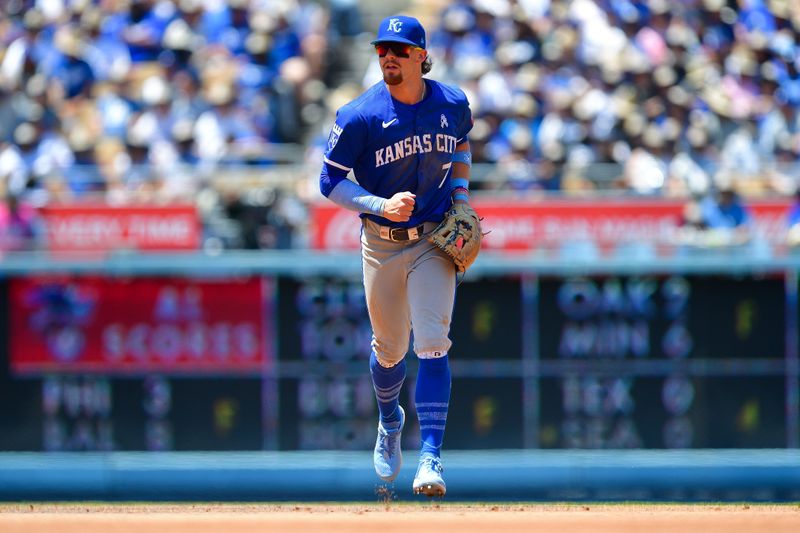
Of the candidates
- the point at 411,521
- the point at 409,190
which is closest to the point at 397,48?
the point at 409,190

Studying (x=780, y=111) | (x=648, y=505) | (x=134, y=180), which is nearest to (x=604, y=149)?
(x=780, y=111)

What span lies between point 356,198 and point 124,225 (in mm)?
6260

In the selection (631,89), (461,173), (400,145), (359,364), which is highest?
(631,89)

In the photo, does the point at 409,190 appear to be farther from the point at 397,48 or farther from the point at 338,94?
the point at 338,94

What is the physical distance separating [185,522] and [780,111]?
29.6ft

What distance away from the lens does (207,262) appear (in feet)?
31.1

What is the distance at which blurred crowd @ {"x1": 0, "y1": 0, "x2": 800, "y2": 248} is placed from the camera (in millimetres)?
12227

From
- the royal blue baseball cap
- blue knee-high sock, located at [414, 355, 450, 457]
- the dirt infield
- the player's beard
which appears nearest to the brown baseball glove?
blue knee-high sock, located at [414, 355, 450, 457]

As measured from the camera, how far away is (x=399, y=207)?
5840 mm

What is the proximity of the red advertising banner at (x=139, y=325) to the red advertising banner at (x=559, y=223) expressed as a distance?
1737 millimetres

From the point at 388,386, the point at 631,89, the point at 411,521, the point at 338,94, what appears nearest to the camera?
the point at 411,521

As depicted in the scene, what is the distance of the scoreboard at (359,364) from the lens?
9.43 m

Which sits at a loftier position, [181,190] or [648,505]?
[181,190]

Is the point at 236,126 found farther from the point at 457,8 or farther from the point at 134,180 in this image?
the point at 457,8
